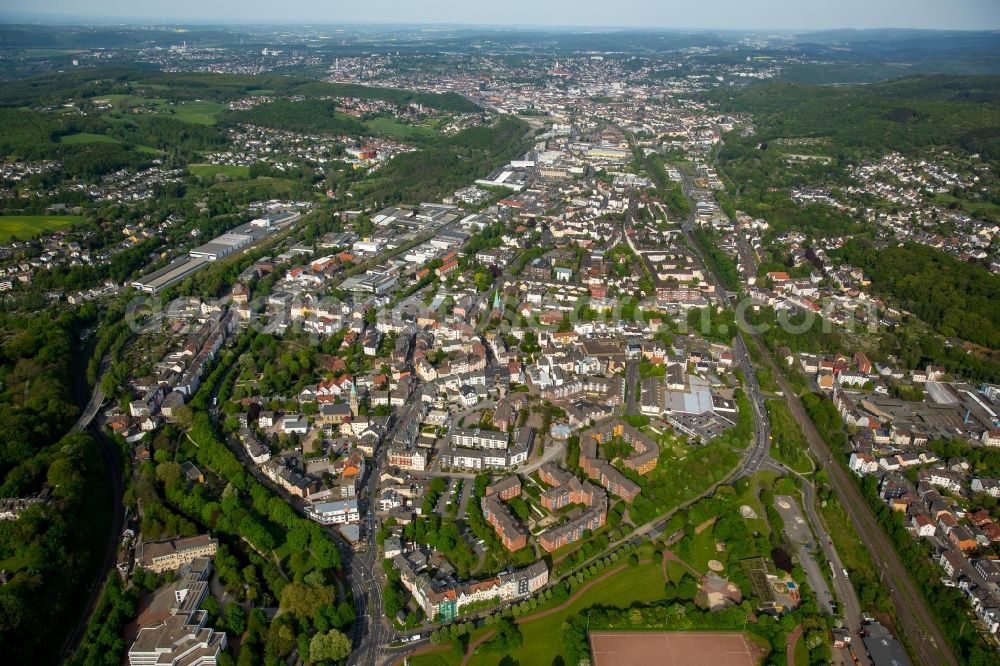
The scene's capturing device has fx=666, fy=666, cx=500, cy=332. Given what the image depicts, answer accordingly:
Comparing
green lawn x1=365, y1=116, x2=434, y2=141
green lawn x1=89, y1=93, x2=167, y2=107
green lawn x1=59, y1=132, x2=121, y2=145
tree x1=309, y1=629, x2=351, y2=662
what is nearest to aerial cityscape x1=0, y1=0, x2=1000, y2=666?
tree x1=309, y1=629, x2=351, y2=662

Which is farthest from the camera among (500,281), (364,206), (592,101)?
(592,101)

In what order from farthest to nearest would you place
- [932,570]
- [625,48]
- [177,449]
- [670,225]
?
[625,48]
[670,225]
[177,449]
[932,570]

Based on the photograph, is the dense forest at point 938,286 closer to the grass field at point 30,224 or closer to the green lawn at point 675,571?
the green lawn at point 675,571

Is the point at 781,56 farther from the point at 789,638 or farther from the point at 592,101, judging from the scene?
the point at 789,638

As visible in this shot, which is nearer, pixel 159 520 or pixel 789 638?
pixel 789 638

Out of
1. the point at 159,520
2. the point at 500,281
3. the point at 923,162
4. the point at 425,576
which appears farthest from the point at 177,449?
the point at 923,162

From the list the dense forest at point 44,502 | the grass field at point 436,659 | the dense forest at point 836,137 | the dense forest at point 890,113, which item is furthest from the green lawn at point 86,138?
the dense forest at point 890,113

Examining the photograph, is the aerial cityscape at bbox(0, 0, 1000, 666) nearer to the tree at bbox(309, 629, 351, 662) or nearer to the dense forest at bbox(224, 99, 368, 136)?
the tree at bbox(309, 629, 351, 662)
